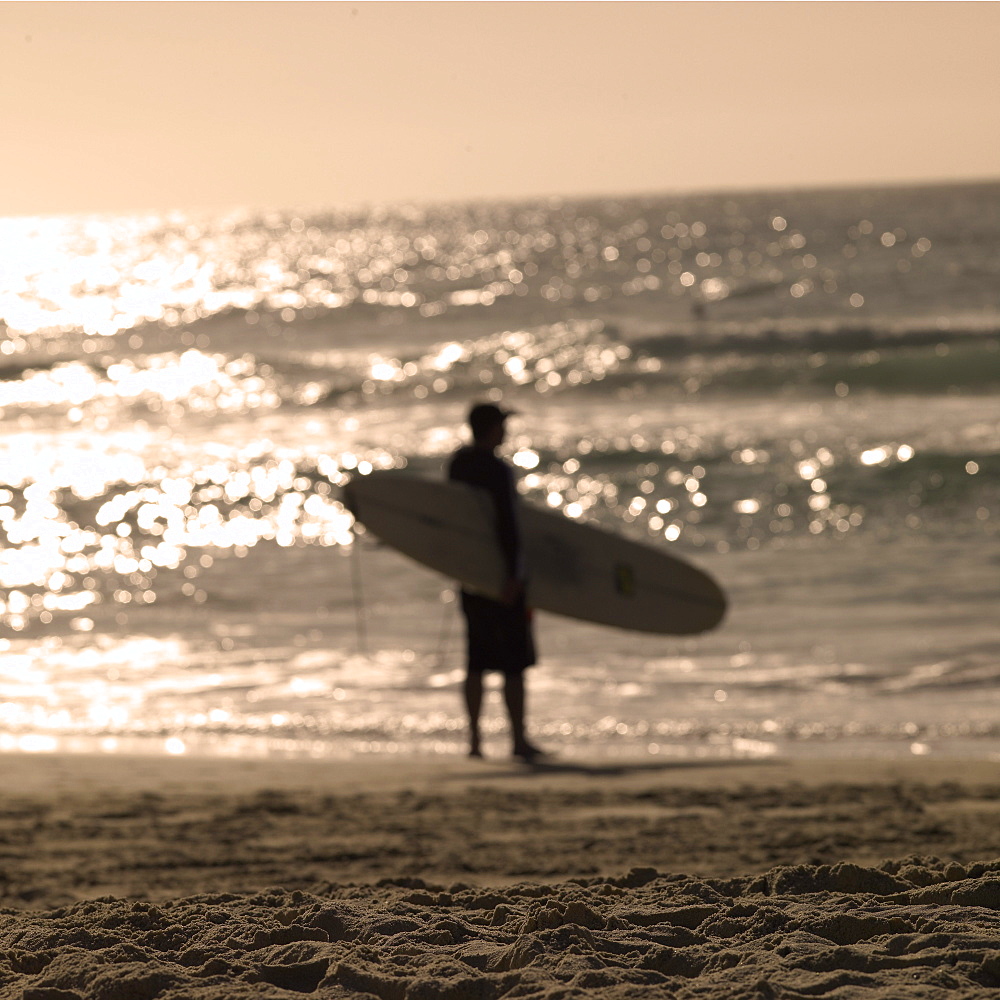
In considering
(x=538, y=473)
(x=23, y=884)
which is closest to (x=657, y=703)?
(x=23, y=884)

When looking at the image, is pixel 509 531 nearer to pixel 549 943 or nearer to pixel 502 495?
pixel 502 495

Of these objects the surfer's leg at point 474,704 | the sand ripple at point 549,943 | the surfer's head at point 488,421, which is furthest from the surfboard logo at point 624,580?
the sand ripple at point 549,943

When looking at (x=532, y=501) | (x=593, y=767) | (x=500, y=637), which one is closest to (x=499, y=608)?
(x=500, y=637)

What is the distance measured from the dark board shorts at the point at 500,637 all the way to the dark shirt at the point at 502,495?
173 mm

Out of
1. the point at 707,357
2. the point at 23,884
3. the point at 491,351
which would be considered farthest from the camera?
the point at 491,351

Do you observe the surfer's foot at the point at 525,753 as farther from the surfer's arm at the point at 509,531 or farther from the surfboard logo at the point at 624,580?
the surfboard logo at the point at 624,580

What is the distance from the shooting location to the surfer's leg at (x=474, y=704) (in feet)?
17.5

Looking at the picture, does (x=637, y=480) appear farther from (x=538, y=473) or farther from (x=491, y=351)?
(x=491, y=351)

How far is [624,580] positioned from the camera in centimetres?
640

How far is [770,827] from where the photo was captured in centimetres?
426

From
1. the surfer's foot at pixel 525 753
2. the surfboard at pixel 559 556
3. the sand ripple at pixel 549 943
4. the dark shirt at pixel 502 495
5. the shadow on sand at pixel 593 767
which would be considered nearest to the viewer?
the sand ripple at pixel 549 943

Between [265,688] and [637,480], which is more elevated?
[637,480]

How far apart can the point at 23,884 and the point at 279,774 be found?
1556mm

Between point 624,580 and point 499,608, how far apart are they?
1.23 meters
